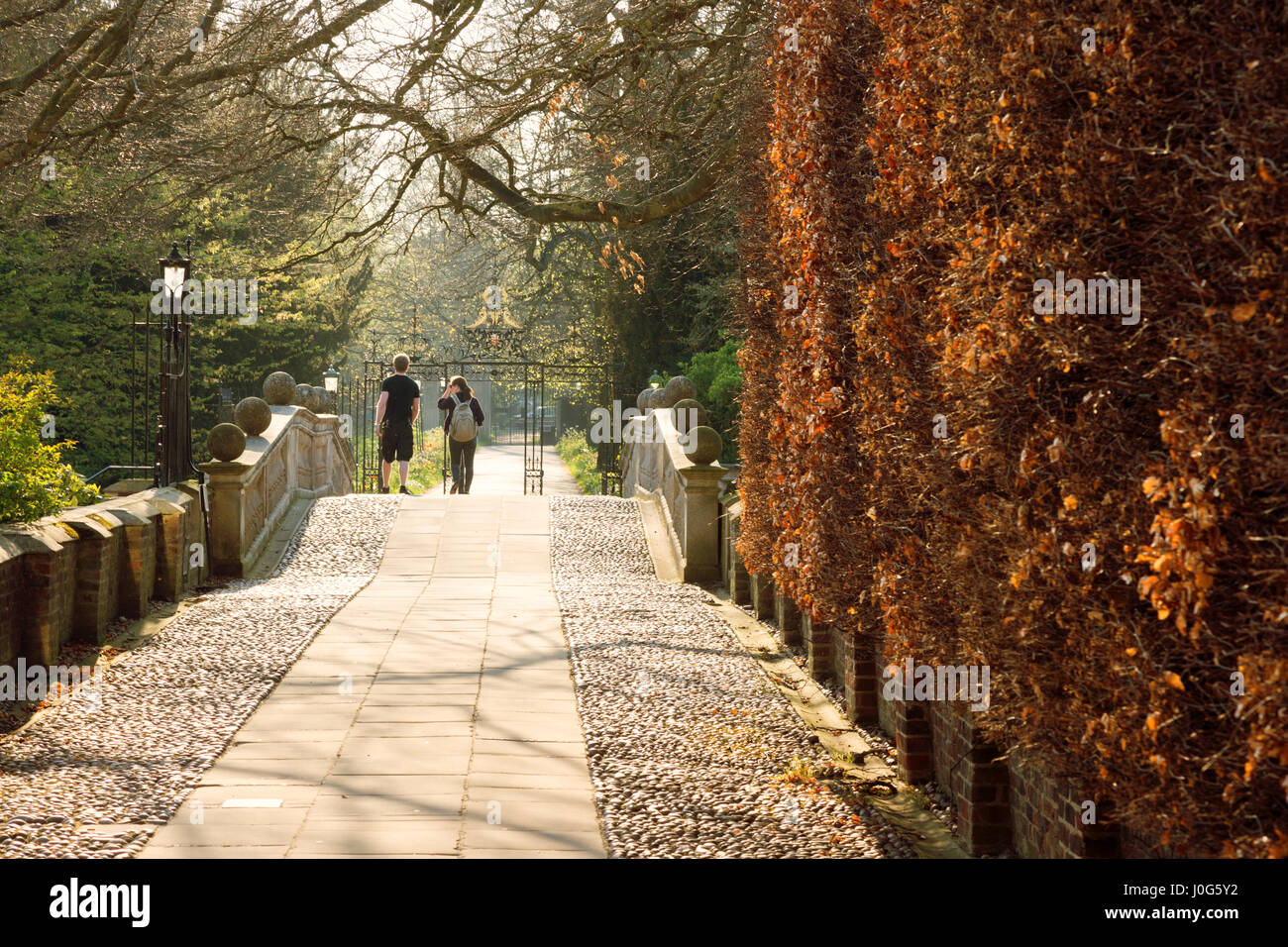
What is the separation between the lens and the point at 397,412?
53.3ft

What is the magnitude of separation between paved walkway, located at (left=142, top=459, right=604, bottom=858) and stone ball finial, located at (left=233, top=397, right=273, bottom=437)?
4.13 metres

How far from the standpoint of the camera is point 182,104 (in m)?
10.1

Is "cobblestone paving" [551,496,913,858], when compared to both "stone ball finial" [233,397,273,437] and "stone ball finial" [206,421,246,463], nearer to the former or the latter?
"stone ball finial" [206,421,246,463]

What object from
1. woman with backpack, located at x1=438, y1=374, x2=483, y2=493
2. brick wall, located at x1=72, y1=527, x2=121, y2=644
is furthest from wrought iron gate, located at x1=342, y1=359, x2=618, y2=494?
brick wall, located at x1=72, y1=527, x2=121, y2=644

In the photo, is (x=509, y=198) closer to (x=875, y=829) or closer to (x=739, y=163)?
(x=739, y=163)

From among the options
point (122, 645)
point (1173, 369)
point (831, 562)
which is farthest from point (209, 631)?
point (1173, 369)

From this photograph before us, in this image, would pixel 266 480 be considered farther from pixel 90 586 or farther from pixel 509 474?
pixel 509 474

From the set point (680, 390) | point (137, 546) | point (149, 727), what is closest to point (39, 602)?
point (149, 727)

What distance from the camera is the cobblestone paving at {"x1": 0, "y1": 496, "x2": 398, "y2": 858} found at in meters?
4.67

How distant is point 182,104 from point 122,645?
4.66m

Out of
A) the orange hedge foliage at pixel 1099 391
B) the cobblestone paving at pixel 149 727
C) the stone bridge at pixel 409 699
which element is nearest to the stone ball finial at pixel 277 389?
the stone bridge at pixel 409 699

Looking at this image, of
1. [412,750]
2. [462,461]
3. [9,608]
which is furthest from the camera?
[462,461]

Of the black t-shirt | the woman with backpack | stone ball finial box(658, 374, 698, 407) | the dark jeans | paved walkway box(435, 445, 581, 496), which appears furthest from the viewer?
paved walkway box(435, 445, 581, 496)

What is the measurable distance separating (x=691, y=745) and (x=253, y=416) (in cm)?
899
